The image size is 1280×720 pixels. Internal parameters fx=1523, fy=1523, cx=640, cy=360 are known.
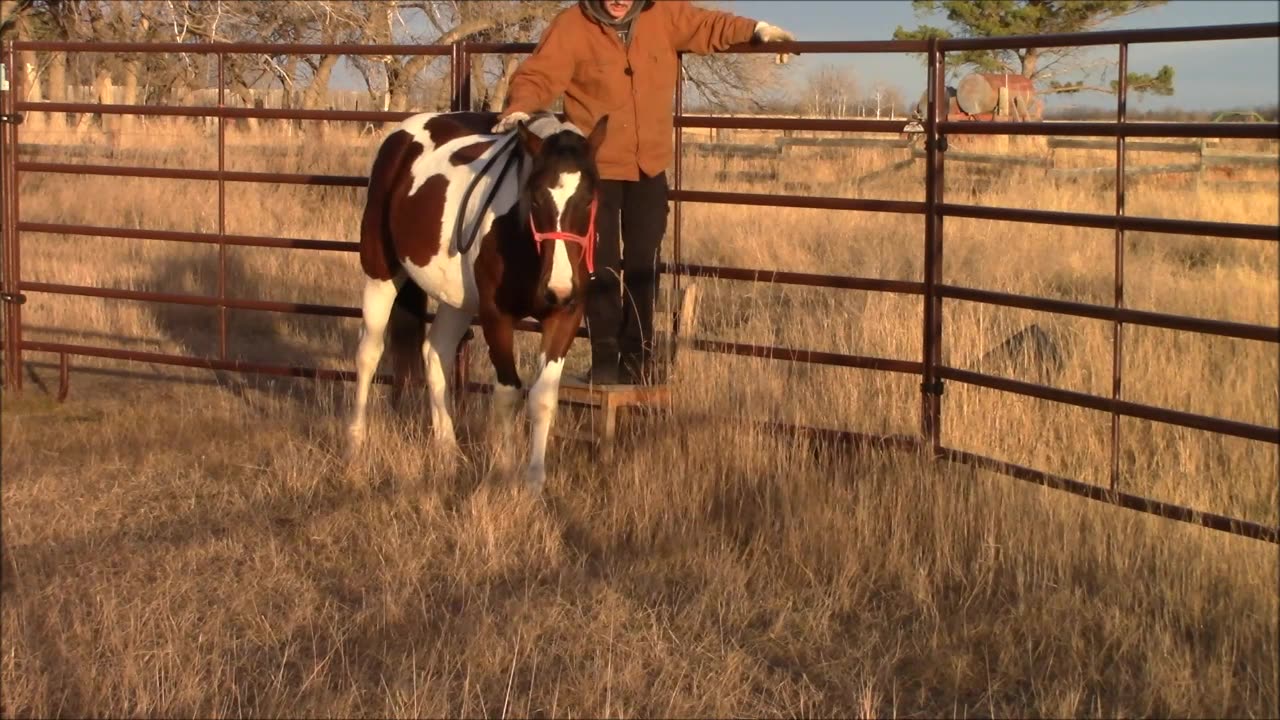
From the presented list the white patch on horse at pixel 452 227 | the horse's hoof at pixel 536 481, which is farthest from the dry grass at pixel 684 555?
the white patch on horse at pixel 452 227

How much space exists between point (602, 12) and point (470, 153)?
0.94 m

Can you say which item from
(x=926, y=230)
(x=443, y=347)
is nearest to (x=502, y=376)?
(x=443, y=347)

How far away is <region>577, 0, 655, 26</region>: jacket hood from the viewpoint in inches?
249

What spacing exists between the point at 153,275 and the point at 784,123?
7451 mm

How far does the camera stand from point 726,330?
8977 mm

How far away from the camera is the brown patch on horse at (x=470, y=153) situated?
6.79 meters

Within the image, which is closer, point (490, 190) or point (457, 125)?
point (490, 190)

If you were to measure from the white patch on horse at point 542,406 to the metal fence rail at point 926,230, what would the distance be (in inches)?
37.5

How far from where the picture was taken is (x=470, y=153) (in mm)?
6820

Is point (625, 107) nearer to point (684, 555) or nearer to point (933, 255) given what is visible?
point (933, 255)

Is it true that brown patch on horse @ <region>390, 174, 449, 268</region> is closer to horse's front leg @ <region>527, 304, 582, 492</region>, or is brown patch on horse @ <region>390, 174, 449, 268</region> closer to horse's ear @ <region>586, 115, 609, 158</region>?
horse's front leg @ <region>527, 304, 582, 492</region>

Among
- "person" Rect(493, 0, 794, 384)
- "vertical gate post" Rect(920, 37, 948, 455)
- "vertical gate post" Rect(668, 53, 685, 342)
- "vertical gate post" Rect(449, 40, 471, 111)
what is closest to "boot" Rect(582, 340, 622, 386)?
"person" Rect(493, 0, 794, 384)

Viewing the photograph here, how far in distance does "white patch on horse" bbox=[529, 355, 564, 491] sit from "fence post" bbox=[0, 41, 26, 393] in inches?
149

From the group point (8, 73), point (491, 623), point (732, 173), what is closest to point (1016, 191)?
point (732, 173)
